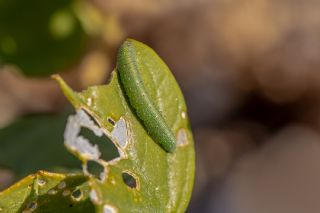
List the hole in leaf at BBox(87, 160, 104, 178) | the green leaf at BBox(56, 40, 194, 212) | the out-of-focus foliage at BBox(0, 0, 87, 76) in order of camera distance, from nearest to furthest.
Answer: the green leaf at BBox(56, 40, 194, 212), the hole in leaf at BBox(87, 160, 104, 178), the out-of-focus foliage at BBox(0, 0, 87, 76)

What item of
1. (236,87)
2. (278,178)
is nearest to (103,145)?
(278,178)

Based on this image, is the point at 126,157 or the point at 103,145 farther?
the point at 103,145

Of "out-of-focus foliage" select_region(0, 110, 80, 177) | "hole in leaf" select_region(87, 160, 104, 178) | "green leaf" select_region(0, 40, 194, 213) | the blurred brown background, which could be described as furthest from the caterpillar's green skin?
the blurred brown background

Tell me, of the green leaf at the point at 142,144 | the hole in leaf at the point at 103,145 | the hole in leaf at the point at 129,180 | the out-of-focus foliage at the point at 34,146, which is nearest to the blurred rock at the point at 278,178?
the out-of-focus foliage at the point at 34,146

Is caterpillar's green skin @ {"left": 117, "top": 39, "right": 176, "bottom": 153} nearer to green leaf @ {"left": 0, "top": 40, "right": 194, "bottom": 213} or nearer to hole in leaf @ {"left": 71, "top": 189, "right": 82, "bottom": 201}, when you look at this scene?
green leaf @ {"left": 0, "top": 40, "right": 194, "bottom": 213}

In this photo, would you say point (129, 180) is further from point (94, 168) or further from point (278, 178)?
point (278, 178)

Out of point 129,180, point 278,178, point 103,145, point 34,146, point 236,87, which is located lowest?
point 278,178

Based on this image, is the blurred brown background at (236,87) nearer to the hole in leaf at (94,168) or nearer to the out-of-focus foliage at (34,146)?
the out-of-focus foliage at (34,146)

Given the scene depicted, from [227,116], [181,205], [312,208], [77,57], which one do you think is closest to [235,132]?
[227,116]
